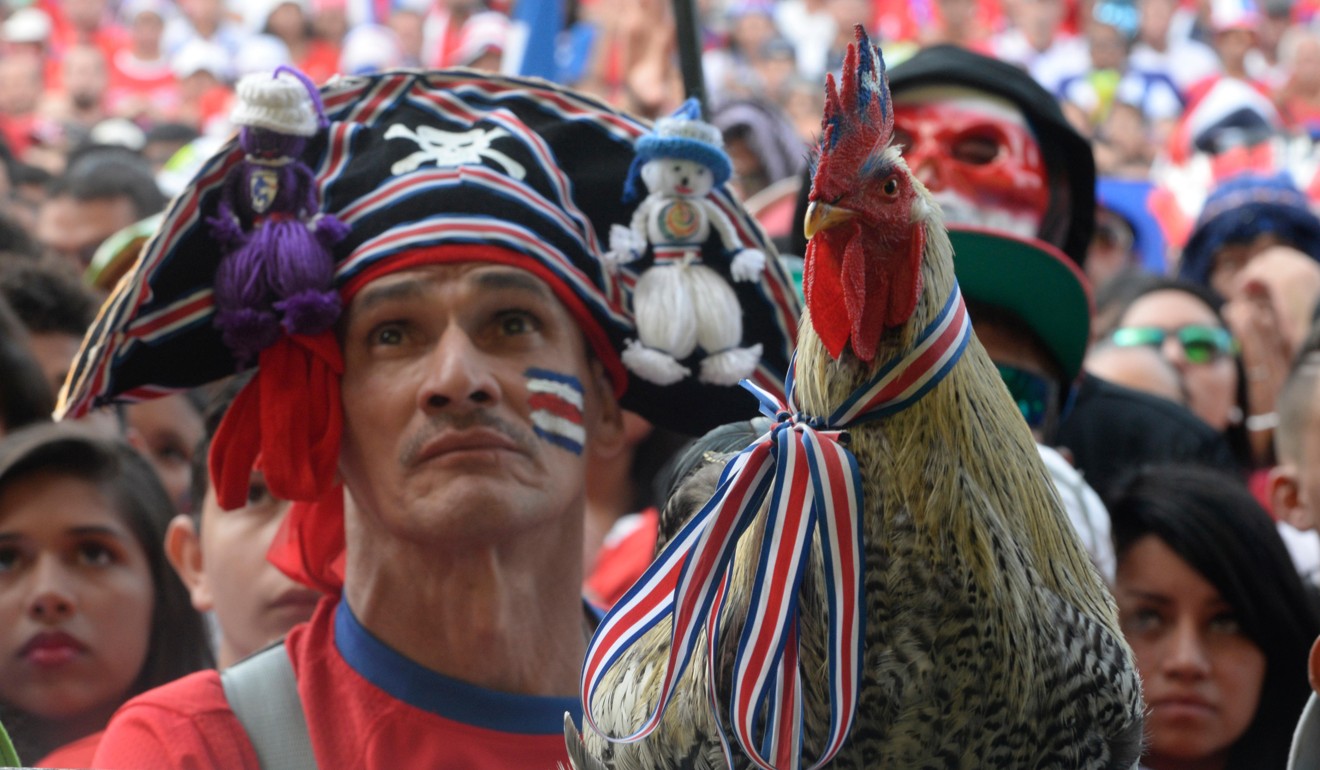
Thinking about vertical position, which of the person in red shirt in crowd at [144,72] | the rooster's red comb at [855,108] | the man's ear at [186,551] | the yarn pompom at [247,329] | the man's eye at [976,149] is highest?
the person in red shirt in crowd at [144,72]

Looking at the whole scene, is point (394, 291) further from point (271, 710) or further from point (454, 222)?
point (271, 710)

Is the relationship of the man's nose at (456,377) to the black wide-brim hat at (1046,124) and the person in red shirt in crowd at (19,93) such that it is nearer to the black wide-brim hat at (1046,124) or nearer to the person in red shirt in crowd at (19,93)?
the black wide-brim hat at (1046,124)

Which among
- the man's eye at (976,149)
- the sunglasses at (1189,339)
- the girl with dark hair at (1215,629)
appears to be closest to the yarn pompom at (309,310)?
the man's eye at (976,149)

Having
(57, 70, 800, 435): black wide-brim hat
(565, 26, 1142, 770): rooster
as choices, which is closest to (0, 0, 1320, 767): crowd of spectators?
(57, 70, 800, 435): black wide-brim hat

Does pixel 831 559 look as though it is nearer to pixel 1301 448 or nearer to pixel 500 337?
pixel 500 337

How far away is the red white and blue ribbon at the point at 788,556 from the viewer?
71.7 inches

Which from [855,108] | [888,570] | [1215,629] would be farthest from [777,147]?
[888,570]

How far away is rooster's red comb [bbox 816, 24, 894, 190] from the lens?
188 cm

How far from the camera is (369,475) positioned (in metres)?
2.77

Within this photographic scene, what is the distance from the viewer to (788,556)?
1.85 m

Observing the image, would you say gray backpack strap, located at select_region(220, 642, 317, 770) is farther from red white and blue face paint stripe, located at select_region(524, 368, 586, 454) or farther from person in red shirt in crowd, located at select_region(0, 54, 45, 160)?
person in red shirt in crowd, located at select_region(0, 54, 45, 160)

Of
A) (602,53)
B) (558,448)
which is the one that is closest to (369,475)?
(558,448)

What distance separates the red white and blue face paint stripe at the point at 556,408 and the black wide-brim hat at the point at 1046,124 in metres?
1.14

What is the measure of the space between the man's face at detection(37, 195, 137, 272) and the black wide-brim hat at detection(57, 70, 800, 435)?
11.3 ft
